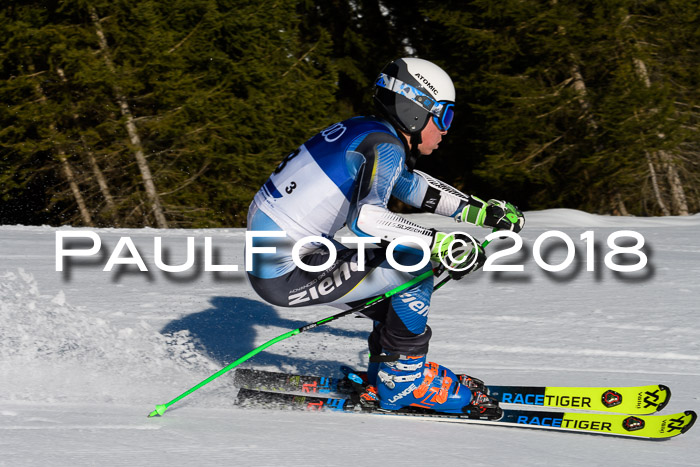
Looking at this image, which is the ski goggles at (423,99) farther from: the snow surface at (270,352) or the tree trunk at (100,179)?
the tree trunk at (100,179)

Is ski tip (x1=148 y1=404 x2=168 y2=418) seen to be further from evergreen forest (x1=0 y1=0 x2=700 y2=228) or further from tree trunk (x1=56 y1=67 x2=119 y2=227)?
tree trunk (x1=56 y1=67 x2=119 y2=227)

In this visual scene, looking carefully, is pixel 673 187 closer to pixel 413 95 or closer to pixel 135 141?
pixel 135 141

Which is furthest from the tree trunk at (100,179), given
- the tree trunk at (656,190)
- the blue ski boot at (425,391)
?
the blue ski boot at (425,391)

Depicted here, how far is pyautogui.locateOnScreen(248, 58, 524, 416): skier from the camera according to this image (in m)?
3.17

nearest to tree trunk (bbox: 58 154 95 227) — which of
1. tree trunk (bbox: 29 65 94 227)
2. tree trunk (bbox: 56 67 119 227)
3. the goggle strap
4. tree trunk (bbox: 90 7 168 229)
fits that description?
tree trunk (bbox: 29 65 94 227)

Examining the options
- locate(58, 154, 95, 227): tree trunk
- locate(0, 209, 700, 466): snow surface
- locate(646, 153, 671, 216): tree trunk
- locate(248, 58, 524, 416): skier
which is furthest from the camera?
locate(646, 153, 671, 216): tree trunk

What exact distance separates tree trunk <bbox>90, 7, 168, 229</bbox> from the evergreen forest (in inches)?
1.1

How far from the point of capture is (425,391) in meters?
3.44

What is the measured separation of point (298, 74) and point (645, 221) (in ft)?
30.5

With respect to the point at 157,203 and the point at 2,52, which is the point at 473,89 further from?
the point at 2,52

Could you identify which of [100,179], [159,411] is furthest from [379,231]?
[100,179]

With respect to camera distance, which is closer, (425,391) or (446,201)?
(425,391)

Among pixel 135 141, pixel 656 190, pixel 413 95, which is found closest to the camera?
pixel 413 95

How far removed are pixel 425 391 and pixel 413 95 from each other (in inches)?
52.2
